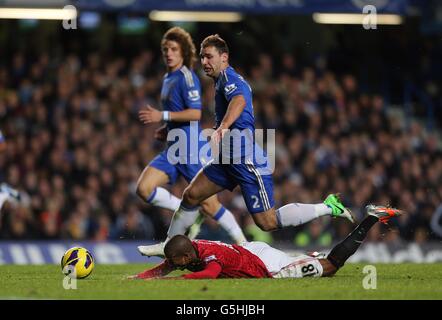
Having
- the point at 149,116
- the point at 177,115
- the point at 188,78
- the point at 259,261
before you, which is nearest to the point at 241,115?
the point at 149,116

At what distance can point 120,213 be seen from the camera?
711 inches

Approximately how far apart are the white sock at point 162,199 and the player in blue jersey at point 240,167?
5.27ft

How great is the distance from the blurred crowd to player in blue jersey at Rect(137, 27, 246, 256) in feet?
16.3

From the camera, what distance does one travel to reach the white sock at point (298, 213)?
10648 millimetres

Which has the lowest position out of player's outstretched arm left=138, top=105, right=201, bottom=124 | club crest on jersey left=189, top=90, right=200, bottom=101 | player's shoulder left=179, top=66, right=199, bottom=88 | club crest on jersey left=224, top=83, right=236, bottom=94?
player's outstretched arm left=138, top=105, right=201, bottom=124

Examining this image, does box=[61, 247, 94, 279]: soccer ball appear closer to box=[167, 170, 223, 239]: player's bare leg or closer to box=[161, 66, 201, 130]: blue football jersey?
box=[167, 170, 223, 239]: player's bare leg

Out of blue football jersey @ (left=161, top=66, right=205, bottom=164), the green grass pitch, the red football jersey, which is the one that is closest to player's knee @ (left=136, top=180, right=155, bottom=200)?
blue football jersey @ (left=161, top=66, right=205, bottom=164)

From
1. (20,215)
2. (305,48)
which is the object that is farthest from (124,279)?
(305,48)

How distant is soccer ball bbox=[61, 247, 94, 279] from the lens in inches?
407

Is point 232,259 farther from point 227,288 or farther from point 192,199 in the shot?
point 192,199

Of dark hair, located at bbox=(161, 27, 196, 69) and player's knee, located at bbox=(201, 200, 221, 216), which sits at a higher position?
dark hair, located at bbox=(161, 27, 196, 69)

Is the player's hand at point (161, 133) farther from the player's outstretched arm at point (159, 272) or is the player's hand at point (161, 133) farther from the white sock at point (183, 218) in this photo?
the player's outstretched arm at point (159, 272)

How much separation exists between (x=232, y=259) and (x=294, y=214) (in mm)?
1028

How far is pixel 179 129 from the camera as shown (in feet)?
40.5
